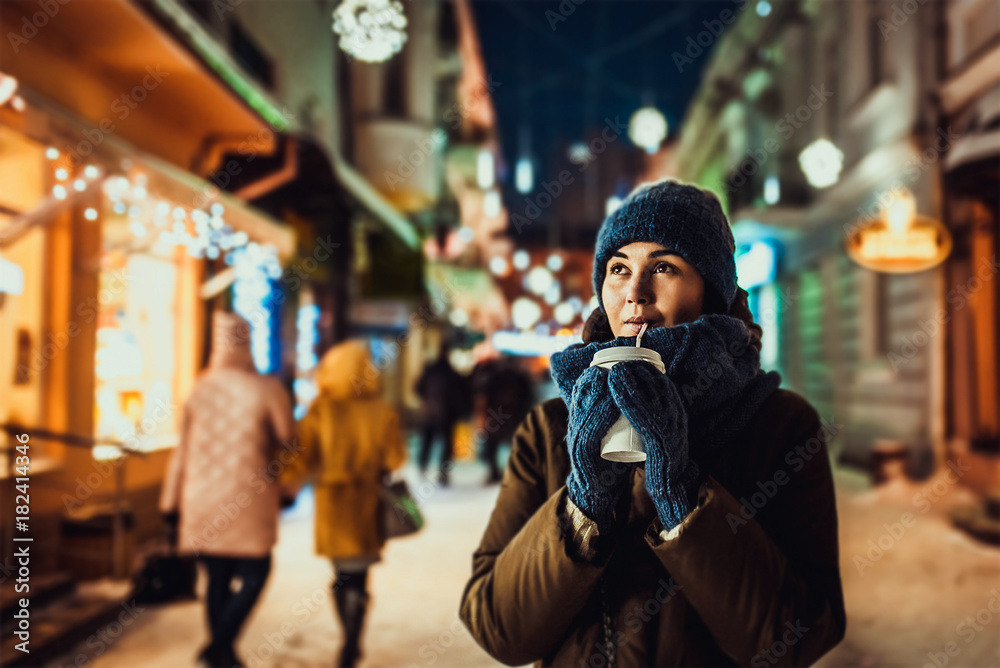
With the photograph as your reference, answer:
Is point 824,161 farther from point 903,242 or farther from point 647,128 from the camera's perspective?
point 903,242

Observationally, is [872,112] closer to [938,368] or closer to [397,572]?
[938,368]

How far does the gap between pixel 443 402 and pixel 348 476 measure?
757 cm

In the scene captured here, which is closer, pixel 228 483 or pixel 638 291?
pixel 638 291

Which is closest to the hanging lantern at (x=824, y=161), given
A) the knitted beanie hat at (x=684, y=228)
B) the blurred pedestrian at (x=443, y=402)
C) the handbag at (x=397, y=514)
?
the blurred pedestrian at (x=443, y=402)

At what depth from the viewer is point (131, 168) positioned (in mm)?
5984

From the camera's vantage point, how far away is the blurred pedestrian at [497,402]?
1142 cm

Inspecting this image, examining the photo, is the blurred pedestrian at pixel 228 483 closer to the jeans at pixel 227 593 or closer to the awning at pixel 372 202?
the jeans at pixel 227 593

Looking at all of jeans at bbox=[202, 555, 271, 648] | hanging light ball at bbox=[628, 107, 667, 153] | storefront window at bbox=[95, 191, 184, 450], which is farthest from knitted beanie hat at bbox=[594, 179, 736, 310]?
hanging light ball at bbox=[628, 107, 667, 153]

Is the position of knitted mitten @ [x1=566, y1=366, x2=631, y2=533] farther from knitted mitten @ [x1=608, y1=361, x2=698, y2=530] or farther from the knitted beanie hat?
the knitted beanie hat

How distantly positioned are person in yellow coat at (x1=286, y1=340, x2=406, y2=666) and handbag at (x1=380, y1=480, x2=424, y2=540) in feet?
0.14

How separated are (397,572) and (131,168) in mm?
4251

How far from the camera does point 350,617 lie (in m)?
4.54

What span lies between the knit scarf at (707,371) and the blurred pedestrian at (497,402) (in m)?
9.75

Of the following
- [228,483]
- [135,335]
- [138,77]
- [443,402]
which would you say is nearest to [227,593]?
[228,483]
